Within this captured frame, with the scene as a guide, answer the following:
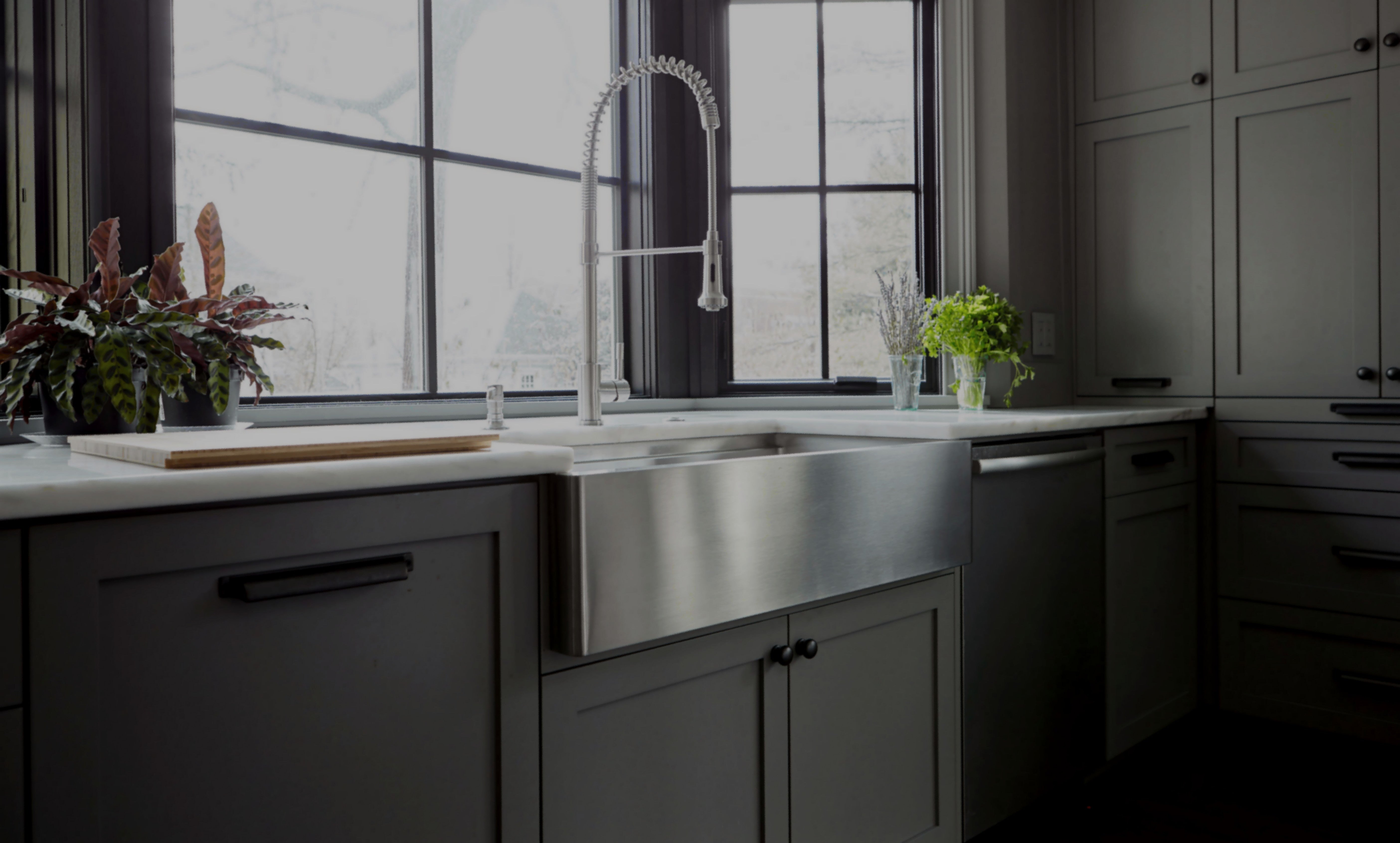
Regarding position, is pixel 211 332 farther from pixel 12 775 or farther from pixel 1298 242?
pixel 1298 242

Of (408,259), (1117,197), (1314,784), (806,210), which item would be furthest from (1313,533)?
(408,259)

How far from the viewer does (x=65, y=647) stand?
2.77 feet

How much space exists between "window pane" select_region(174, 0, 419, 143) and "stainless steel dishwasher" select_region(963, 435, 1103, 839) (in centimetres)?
142

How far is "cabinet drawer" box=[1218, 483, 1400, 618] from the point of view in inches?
89.7

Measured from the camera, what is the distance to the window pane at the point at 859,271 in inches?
104

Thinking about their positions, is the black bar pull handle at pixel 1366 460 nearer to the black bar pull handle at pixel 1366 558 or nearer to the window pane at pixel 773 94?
the black bar pull handle at pixel 1366 558

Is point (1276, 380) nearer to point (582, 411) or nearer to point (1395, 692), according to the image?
point (1395, 692)

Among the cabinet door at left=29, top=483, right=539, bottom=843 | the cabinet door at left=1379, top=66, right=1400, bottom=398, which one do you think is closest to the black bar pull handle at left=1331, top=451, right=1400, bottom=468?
the cabinet door at left=1379, top=66, right=1400, bottom=398

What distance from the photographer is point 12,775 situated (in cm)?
82

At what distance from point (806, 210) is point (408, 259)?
3.64 feet

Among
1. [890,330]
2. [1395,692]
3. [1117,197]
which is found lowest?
[1395,692]

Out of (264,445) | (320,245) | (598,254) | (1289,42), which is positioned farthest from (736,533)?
(1289,42)

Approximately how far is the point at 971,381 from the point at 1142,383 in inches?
25.2

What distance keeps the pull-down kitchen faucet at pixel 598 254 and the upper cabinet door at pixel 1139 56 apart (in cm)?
145
